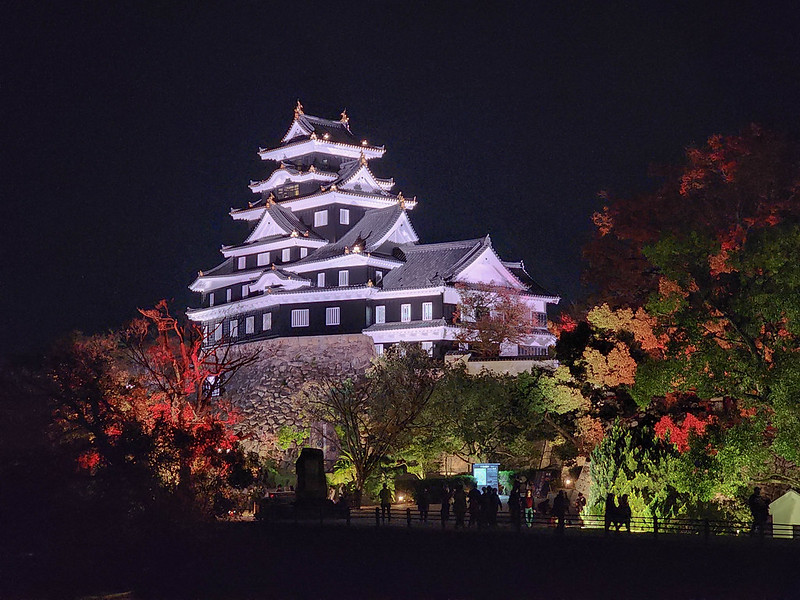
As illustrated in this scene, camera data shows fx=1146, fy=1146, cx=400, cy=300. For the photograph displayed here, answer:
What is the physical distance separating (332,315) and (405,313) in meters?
4.24

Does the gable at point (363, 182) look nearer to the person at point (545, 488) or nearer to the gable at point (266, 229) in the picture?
the gable at point (266, 229)

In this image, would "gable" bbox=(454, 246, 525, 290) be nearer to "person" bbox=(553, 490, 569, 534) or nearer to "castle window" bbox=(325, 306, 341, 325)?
"castle window" bbox=(325, 306, 341, 325)

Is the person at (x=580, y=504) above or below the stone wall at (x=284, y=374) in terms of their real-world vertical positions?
below

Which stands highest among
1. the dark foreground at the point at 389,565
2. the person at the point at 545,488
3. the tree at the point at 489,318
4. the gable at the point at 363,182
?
the gable at the point at 363,182

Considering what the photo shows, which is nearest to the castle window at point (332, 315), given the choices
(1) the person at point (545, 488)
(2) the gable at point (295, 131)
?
(2) the gable at point (295, 131)

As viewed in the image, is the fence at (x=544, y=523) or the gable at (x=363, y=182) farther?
the gable at (x=363, y=182)

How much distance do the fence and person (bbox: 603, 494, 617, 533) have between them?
0.69 ft

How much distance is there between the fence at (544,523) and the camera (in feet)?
86.4

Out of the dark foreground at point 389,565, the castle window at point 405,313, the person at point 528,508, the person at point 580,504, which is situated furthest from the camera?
the castle window at point 405,313

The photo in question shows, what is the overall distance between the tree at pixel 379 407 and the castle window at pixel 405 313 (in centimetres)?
534

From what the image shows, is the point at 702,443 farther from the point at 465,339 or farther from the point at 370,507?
the point at 465,339

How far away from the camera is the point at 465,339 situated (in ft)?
186

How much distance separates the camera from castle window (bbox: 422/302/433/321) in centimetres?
5844

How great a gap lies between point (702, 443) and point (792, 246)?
5.47 meters
